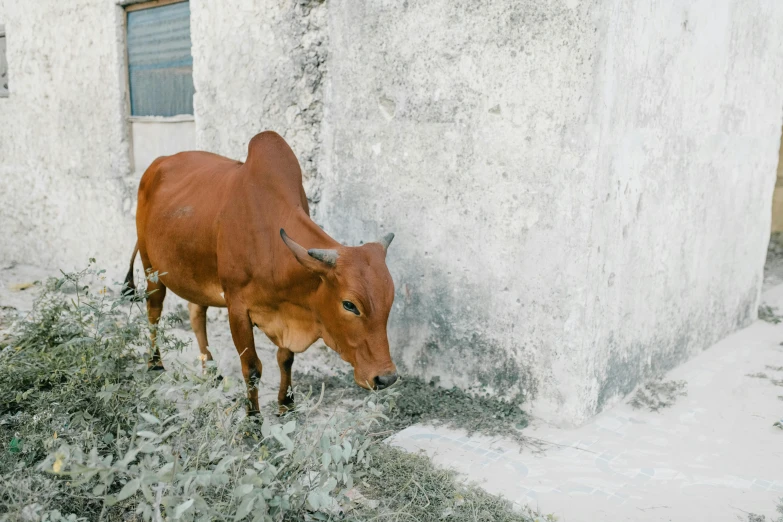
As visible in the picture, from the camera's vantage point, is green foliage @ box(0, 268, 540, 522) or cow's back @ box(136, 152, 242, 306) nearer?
green foliage @ box(0, 268, 540, 522)

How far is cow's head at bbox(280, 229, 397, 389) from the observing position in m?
2.99

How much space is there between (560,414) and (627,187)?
130 cm

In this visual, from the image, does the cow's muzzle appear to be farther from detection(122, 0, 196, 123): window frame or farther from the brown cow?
detection(122, 0, 196, 123): window frame

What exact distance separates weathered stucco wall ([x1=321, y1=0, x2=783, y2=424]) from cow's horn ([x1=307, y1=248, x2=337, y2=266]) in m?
1.11

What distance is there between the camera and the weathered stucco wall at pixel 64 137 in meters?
6.12

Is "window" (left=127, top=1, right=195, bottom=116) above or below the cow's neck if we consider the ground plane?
above

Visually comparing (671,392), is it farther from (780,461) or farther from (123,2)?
(123,2)

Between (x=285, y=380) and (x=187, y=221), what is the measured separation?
107 centimetres

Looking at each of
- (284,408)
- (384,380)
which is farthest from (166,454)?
(284,408)

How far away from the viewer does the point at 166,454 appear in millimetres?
2145

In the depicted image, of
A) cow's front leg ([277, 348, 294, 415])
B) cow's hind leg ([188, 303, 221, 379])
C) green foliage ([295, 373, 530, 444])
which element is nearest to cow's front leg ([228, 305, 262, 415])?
cow's front leg ([277, 348, 294, 415])

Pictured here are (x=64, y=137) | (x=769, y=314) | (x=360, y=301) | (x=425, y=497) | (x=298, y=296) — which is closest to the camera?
(x=425, y=497)

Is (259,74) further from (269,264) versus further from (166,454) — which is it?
(166,454)

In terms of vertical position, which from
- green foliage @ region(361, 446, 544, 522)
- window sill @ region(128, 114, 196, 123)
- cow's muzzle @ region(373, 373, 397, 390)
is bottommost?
green foliage @ region(361, 446, 544, 522)
